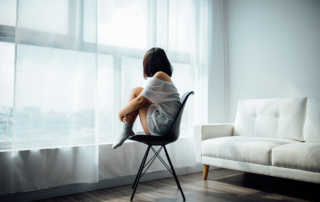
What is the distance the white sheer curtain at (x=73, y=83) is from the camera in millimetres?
1937

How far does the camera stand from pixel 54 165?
2.04 m

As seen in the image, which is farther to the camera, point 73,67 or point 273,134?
point 273,134

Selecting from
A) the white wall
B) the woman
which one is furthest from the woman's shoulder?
the white wall

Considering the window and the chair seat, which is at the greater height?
the window

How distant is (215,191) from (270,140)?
662mm

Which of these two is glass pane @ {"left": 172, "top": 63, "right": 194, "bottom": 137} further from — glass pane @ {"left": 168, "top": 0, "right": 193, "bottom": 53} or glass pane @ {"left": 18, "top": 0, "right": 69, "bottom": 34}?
glass pane @ {"left": 18, "top": 0, "right": 69, "bottom": 34}

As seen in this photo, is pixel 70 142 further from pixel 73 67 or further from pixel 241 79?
pixel 241 79

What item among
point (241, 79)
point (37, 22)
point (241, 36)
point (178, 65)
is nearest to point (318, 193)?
point (241, 79)

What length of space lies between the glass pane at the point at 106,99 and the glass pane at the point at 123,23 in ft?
0.70

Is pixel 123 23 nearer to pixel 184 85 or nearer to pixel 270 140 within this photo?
pixel 184 85

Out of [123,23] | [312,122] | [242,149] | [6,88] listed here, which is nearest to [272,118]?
[312,122]

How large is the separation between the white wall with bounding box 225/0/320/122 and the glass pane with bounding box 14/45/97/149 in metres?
1.97

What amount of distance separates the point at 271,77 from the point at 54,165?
2.49 m

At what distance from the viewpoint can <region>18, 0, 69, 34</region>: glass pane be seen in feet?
6.46
